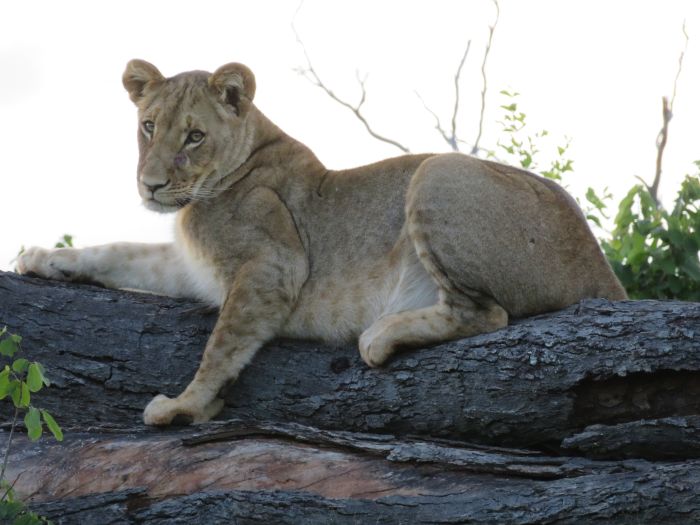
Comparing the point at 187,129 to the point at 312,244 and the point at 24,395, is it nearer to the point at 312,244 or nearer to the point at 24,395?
the point at 312,244

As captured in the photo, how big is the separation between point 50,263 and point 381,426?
2066 millimetres

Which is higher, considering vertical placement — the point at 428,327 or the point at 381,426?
the point at 428,327

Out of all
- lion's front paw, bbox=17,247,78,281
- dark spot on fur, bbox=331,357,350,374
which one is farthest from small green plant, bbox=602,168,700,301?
lion's front paw, bbox=17,247,78,281

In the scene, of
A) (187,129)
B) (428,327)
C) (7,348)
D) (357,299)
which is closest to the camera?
(7,348)

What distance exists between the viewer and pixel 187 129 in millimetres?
5590

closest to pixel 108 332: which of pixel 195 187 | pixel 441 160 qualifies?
pixel 195 187

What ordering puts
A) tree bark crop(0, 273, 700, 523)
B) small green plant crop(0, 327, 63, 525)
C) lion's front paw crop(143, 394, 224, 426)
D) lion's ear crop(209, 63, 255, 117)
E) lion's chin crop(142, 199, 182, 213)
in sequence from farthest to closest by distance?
lion's ear crop(209, 63, 255, 117)
lion's chin crop(142, 199, 182, 213)
lion's front paw crop(143, 394, 224, 426)
tree bark crop(0, 273, 700, 523)
small green plant crop(0, 327, 63, 525)

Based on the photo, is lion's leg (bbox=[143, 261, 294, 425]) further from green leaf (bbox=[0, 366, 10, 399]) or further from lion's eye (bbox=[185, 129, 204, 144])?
green leaf (bbox=[0, 366, 10, 399])

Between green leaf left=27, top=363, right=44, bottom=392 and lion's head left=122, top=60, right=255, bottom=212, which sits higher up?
lion's head left=122, top=60, right=255, bottom=212

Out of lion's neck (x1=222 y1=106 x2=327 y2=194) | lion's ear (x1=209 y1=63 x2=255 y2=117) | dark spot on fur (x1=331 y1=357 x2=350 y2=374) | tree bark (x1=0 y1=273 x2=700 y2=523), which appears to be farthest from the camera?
lion's neck (x1=222 y1=106 x2=327 y2=194)

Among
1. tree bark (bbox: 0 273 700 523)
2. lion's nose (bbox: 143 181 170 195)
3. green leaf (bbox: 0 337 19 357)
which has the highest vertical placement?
lion's nose (bbox: 143 181 170 195)

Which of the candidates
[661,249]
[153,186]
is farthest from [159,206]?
[661,249]

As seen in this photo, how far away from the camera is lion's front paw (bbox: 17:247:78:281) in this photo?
221 inches

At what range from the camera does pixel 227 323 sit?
5.07m
